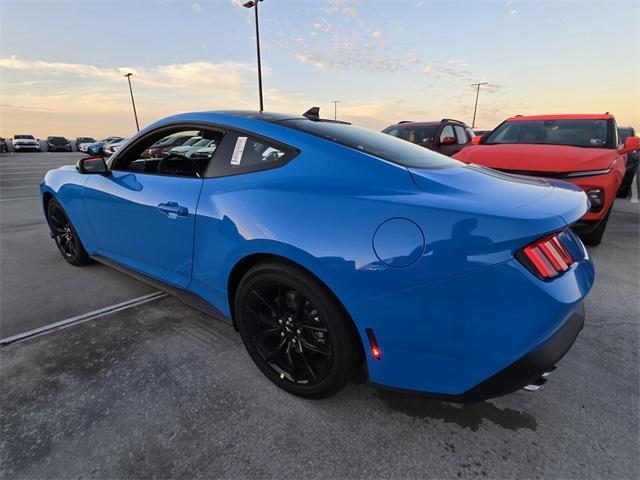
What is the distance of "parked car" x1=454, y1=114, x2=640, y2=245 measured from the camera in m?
3.89

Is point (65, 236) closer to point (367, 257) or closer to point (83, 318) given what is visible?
point (83, 318)

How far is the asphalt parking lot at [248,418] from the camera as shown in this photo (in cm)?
153

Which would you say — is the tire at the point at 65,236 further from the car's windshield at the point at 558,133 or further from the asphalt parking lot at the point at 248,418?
the car's windshield at the point at 558,133

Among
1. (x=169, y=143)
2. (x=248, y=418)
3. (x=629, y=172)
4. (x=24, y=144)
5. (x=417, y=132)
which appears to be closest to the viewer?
(x=248, y=418)

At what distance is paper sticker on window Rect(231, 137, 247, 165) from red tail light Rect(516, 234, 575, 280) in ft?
4.81

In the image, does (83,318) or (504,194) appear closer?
(504,194)

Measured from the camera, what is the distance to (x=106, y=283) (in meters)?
3.34

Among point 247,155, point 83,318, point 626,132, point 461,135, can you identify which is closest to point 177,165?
point 247,155

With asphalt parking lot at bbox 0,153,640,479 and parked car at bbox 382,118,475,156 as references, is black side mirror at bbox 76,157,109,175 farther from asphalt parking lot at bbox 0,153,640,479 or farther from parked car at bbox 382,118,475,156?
parked car at bbox 382,118,475,156

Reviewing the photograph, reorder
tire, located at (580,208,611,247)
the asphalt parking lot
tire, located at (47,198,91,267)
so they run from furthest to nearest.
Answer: tire, located at (580,208,611,247) < tire, located at (47,198,91,267) < the asphalt parking lot

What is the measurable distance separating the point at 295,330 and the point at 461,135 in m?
8.74

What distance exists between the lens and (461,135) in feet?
29.8

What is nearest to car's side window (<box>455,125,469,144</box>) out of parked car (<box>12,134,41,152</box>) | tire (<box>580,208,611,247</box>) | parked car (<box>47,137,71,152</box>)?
tire (<box>580,208,611,247</box>)

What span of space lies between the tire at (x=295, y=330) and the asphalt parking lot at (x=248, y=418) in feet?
0.46
